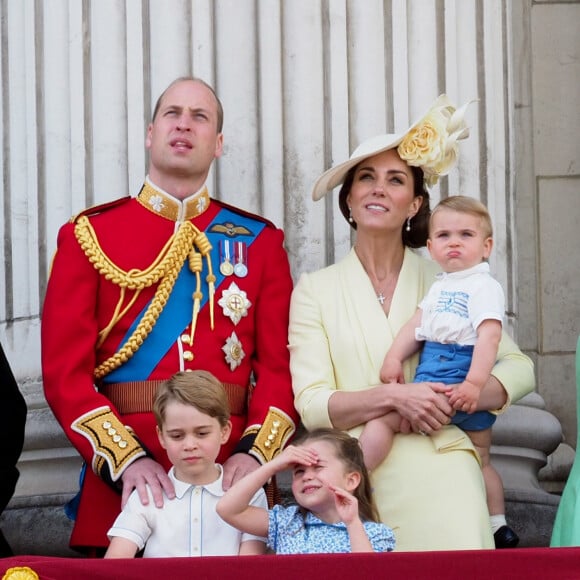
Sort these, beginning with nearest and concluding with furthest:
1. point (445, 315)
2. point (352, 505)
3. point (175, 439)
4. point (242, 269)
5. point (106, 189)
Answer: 1. point (352, 505)
2. point (175, 439)
3. point (445, 315)
4. point (242, 269)
5. point (106, 189)

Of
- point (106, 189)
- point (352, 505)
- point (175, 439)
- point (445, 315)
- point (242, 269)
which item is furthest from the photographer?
point (106, 189)

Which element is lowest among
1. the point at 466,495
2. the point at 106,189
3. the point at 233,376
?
the point at 466,495

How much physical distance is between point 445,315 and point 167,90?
1.09 metres

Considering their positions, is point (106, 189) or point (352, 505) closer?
point (352, 505)

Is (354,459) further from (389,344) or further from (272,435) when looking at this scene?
(389,344)

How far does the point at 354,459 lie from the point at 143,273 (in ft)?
3.21

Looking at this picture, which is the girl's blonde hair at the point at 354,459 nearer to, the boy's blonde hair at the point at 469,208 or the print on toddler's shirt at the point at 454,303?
the print on toddler's shirt at the point at 454,303

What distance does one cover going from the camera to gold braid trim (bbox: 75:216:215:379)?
525 cm

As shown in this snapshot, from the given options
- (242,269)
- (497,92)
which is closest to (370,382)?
(242,269)

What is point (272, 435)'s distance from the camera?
5145 mm

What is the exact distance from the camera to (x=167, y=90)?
550 centimetres

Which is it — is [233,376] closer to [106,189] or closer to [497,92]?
[106,189]

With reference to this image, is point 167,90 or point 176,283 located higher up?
point 167,90

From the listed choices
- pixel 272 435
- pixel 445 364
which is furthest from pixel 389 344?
pixel 272 435
